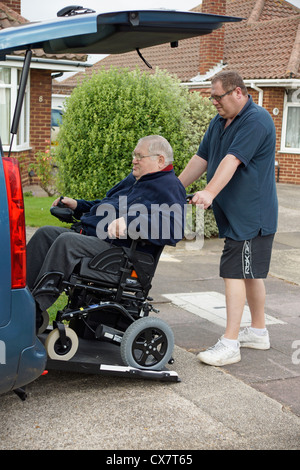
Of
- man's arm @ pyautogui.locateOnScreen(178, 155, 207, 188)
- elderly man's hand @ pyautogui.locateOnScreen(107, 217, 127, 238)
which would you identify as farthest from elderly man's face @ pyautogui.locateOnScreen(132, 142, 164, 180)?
man's arm @ pyautogui.locateOnScreen(178, 155, 207, 188)

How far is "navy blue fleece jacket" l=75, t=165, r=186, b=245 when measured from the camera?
3.89m

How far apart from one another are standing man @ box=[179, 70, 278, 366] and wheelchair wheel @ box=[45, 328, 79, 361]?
1.08 meters

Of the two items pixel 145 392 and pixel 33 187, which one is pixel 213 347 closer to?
pixel 145 392

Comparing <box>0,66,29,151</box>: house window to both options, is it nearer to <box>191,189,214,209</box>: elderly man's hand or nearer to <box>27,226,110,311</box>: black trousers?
<box>27,226,110,311</box>: black trousers

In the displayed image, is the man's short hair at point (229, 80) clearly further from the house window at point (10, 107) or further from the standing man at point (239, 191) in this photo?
the house window at point (10, 107)

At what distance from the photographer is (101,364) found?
3.79 metres

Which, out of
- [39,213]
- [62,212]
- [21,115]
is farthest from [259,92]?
[62,212]

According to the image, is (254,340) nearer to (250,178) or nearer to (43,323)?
(250,178)

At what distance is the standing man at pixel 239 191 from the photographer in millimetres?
4324

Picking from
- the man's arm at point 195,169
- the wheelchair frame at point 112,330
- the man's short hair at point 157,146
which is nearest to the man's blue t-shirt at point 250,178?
the man's arm at point 195,169

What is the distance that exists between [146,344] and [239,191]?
128 cm

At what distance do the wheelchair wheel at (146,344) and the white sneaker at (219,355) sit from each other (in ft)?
1.40

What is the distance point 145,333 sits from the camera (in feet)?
13.1

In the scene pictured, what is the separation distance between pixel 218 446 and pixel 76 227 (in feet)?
6.30
